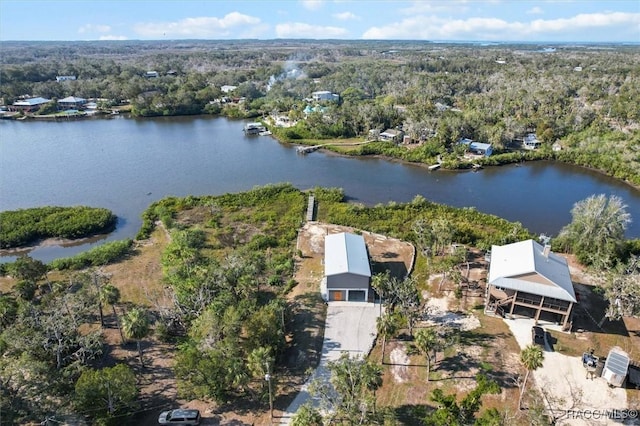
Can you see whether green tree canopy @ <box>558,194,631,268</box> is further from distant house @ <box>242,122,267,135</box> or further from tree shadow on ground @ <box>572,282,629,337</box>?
distant house @ <box>242,122,267,135</box>

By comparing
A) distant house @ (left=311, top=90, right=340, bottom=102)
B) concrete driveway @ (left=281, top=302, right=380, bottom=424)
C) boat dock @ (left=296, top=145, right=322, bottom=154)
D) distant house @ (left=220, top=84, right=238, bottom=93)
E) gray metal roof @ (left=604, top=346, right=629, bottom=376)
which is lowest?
concrete driveway @ (left=281, top=302, right=380, bottom=424)

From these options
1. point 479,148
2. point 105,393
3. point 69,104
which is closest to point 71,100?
point 69,104

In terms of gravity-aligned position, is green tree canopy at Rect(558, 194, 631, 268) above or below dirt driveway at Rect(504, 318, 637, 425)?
above

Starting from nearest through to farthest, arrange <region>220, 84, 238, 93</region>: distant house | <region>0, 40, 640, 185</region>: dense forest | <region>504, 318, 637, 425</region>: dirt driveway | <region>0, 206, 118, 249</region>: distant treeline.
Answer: <region>504, 318, 637, 425</region>: dirt driveway, <region>0, 206, 118, 249</region>: distant treeline, <region>0, 40, 640, 185</region>: dense forest, <region>220, 84, 238, 93</region>: distant house

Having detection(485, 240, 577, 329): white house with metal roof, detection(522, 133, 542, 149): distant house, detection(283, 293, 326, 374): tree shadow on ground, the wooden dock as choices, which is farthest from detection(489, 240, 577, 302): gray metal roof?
detection(522, 133, 542, 149): distant house

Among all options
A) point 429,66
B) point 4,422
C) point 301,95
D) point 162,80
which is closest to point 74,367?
point 4,422

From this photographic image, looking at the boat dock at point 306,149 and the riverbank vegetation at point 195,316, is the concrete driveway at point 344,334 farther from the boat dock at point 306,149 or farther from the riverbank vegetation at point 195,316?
the boat dock at point 306,149

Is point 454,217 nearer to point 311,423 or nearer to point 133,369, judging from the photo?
point 311,423
